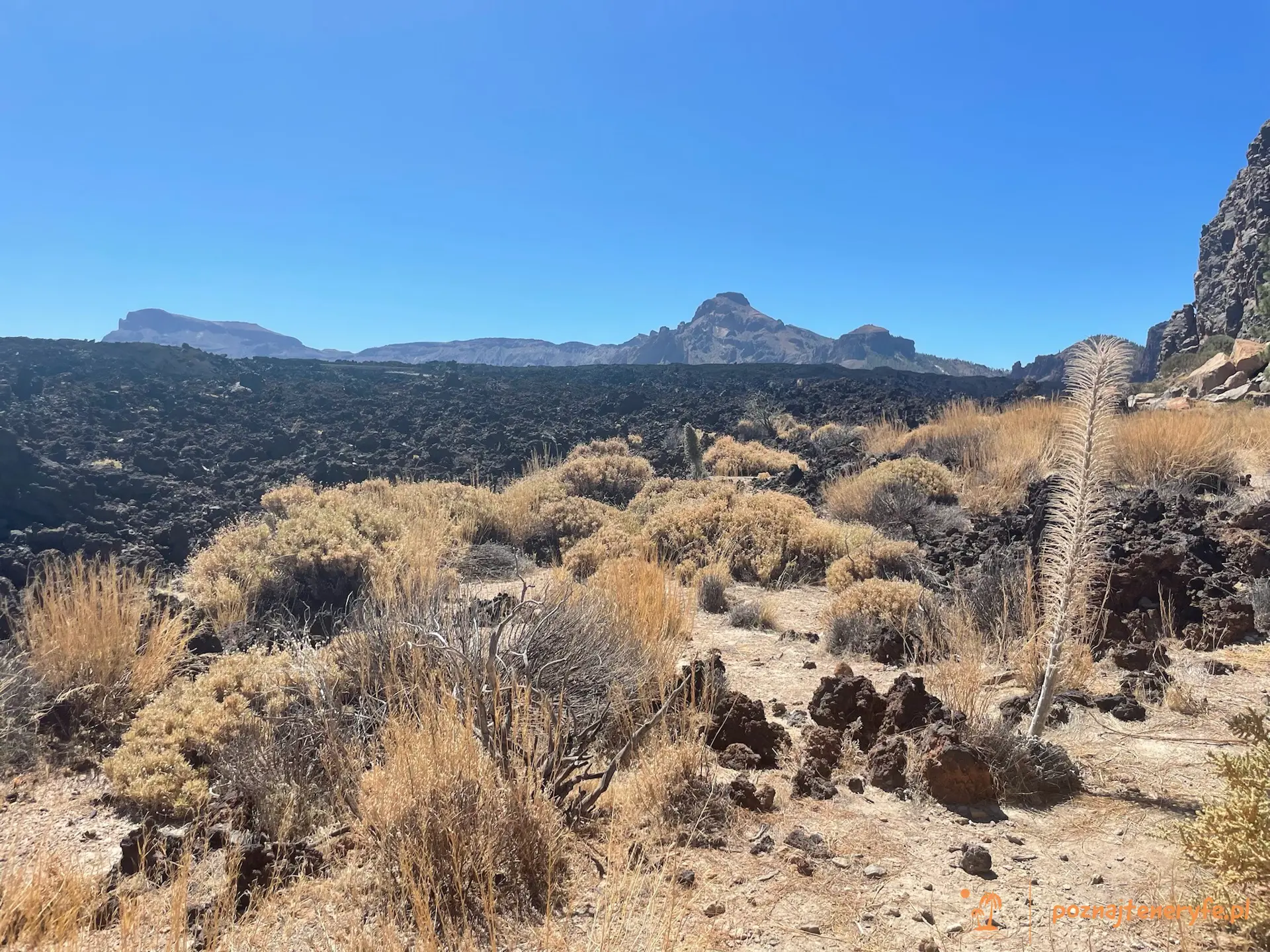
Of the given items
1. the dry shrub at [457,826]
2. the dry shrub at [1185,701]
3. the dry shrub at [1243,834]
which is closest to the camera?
the dry shrub at [1243,834]

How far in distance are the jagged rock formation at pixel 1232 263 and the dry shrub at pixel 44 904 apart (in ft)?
139

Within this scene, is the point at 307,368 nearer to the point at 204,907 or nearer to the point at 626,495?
the point at 626,495

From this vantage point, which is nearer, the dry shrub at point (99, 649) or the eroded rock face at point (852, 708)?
the eroded rock face at point (852, 708)

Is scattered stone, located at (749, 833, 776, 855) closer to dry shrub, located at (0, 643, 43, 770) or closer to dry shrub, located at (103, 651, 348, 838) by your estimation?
dry shrub, located at (103, 651, 348, 838)

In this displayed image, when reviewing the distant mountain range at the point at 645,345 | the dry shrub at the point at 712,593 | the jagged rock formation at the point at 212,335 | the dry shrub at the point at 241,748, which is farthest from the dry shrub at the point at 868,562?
the jagged rock formation at the point at 212,335

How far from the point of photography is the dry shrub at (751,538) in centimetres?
781

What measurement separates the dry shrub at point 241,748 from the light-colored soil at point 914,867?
0.86 feet

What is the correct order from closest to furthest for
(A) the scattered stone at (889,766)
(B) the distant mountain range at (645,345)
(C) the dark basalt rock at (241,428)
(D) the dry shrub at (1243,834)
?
1. (D) the dry shrub at (1243,834)
2. (A) the scattered stone at (889,766)
3. (C) the dark basalt rock at (241,428)
4. (B) the distant mountain range at (645,345)

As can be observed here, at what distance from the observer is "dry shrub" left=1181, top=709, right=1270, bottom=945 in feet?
6.09

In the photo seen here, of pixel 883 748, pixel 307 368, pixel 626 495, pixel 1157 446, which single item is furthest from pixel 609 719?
pixel 307 368

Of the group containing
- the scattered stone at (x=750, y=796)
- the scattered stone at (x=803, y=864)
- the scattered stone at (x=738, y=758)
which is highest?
the scattered stone at (x=803, y=864)

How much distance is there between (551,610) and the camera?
4.10 m

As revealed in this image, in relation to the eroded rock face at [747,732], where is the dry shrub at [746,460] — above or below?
above

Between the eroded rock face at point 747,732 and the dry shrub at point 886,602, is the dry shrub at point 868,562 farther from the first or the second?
the eroded rock face at point 747,732
